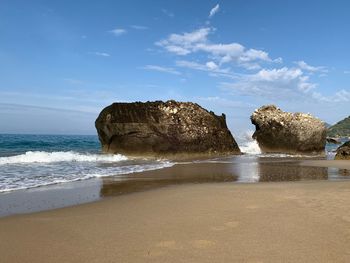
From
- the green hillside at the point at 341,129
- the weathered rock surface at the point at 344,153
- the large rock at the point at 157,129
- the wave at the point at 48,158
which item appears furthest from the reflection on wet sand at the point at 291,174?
the green hillside at the point at 341,129

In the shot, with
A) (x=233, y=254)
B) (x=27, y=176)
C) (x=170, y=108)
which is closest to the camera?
(x=233, y=254)

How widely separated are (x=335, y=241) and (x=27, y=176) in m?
10.2

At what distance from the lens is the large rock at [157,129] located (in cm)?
2298

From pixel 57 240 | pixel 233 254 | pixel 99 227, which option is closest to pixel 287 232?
pixel 233 254

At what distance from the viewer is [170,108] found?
24156mm

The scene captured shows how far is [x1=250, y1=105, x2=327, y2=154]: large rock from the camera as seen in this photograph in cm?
2919

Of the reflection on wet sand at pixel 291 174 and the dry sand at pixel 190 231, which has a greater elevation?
the reflection on wet sand at pixel 291 174

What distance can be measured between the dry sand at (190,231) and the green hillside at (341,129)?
119 meters

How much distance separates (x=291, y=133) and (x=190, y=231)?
26146 mm

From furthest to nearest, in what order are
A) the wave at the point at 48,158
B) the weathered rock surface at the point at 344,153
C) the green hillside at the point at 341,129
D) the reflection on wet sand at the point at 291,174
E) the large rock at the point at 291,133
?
the green hillside at the point at 341,129 < the large rock at the point at 291,133 < the weathered rock surface at the point at 344,153 < the wave at the point at 48,158 < the reflection on wet sand at the point at 291,174

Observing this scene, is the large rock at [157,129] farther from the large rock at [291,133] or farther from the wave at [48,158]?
the large rock at [291,133]

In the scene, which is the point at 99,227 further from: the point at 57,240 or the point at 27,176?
the point at 27,176

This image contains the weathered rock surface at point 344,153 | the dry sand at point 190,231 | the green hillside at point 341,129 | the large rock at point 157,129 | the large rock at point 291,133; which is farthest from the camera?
the green hillside at point 341,129

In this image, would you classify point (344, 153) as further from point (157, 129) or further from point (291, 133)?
point (157, 129)
